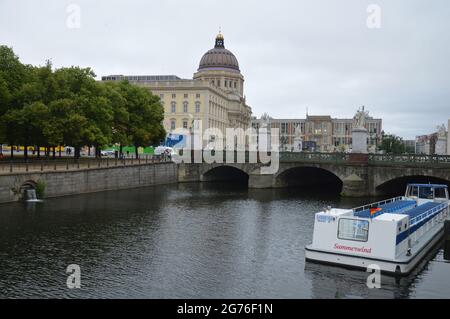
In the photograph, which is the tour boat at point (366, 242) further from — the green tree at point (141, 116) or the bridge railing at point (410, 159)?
the green tree at point (141, 116)

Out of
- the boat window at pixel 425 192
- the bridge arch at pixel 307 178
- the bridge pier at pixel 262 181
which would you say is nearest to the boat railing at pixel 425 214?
the boat window at pixel 425 192

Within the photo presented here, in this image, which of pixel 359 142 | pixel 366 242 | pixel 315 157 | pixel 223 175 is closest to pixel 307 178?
pixel 315 157

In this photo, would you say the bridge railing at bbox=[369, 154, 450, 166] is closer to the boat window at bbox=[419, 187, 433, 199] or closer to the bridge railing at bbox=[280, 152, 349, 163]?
the bridge railing at bbox=[280, 152, 349, 163]

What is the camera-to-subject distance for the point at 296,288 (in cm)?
2727

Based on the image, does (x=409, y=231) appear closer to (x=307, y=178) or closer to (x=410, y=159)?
(x=410, y=159)

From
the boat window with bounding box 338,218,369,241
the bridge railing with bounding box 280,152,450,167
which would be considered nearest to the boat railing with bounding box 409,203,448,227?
the boat window with bounding box 338,218,369,241

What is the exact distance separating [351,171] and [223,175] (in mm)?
35059

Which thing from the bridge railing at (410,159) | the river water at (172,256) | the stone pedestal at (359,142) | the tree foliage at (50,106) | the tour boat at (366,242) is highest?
the tree foliage at (50,106)

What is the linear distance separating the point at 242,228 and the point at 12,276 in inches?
876

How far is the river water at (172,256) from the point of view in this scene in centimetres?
2667

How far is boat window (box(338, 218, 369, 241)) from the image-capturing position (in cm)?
3111

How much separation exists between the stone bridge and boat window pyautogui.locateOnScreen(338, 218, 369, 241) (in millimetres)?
40747

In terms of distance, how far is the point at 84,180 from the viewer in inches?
2613

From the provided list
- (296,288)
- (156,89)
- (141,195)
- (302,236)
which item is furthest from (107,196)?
(156,89)
